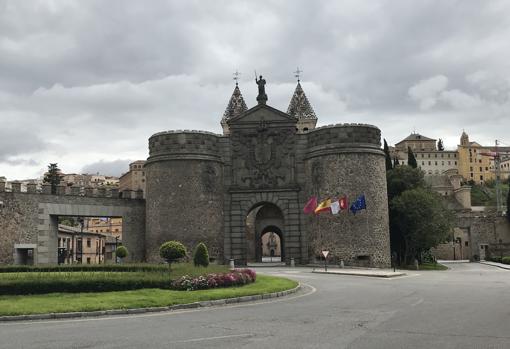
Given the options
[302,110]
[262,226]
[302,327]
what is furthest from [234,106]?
[302,327]

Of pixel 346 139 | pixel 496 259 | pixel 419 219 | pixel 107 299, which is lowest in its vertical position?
pixel 496 259

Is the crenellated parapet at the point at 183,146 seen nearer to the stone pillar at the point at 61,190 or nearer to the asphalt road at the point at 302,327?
the stone pillar at the point at 61,190

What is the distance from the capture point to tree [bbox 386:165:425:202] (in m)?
50.5

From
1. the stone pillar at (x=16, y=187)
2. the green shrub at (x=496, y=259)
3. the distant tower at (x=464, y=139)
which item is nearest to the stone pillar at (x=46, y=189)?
the stone pillar at (x=16, y=187)

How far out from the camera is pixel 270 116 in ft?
147

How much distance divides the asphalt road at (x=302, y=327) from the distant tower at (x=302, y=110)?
53.9 m

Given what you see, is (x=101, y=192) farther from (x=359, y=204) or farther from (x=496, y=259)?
(x=496, y=259)

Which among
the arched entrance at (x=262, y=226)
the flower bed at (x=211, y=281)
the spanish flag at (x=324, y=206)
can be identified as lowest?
the flower bed at (x=211, y=281)

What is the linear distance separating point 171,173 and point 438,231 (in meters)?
23.1

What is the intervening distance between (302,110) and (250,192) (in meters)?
32.0

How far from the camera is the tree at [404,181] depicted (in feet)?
166

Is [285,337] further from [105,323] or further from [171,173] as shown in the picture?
[171,173]

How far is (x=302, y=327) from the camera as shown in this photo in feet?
40.8

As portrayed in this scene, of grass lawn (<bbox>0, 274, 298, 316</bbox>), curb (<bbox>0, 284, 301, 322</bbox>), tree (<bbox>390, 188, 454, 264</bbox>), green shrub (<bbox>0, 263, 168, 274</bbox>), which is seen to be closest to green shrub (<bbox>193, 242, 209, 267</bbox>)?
green shrub (<bbox>0, 263, 168, 274</bbox>)
